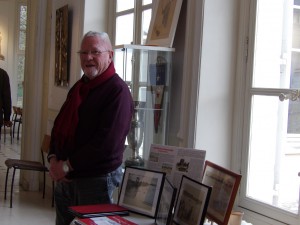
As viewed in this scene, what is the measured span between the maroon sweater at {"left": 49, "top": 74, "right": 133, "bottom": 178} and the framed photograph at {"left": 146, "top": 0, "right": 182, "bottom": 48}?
82 centimetres

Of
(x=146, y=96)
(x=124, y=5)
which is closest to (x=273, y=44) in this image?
(x=146, y=96)

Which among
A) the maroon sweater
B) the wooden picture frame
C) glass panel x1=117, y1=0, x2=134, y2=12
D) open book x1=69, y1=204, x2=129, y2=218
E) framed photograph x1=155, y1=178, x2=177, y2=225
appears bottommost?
open book x1=69, y1=204, x2=129, y2=218

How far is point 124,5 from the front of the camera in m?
4.34

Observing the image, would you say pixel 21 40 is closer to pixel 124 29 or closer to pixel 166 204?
pixel 124 29

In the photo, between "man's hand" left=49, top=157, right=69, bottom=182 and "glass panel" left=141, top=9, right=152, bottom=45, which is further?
"glass panel" left=141, top=9, right=152, bottom=45

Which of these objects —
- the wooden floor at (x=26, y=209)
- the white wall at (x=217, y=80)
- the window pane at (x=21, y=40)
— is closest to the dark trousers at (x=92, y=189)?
the white wall at (x=217, y=80)

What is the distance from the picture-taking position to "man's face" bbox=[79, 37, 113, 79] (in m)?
2.33

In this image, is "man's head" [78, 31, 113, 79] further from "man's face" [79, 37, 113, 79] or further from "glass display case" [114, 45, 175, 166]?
"glass display case" [114, 45, 175, 166]

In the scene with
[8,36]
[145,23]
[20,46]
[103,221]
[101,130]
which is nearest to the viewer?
[103,221]

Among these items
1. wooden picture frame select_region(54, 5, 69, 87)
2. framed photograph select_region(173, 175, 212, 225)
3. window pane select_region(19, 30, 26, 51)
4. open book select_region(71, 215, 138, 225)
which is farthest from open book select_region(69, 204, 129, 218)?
window pane select_region(19, 30, 26, 51)

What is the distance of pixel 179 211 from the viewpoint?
186 cm

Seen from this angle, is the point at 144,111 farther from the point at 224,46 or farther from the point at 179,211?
the point at 179,211

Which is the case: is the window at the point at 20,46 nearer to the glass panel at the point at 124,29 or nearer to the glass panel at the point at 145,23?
the glass panel at the point at 124,29

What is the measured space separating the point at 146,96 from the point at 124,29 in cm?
125
